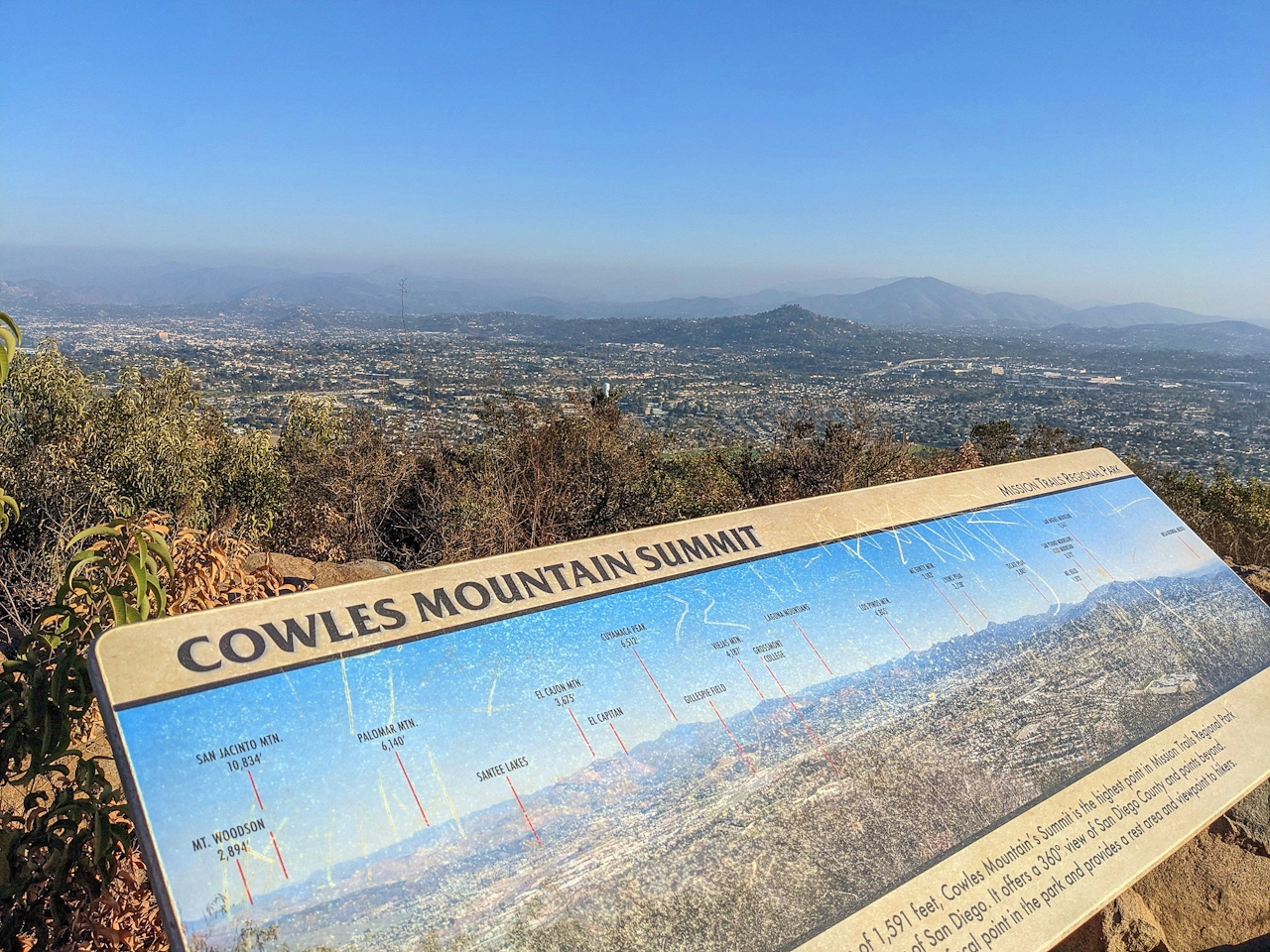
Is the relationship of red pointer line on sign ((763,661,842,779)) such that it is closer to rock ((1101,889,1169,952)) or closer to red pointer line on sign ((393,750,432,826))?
red pointer line on sign ((393,750,432,826))

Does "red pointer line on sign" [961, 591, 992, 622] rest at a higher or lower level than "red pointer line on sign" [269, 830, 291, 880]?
higher

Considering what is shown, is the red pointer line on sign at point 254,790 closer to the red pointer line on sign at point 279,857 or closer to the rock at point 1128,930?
the red pointer line on sign at point 279,857

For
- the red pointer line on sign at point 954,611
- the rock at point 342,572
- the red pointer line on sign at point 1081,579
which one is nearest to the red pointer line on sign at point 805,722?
the red pointer line on sign at point 954,611

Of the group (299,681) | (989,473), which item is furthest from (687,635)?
(989,473)

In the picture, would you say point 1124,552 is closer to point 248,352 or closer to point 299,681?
point 299,681

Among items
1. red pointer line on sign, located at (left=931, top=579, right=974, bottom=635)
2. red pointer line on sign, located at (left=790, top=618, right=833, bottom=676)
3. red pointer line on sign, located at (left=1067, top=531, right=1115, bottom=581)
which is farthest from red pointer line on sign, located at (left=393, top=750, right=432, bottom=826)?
red pointer line on sign, located at (left=1067, top=531, right=1115, bottom=581)
